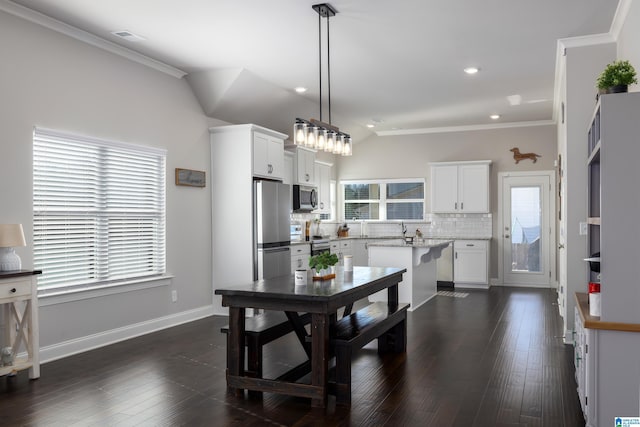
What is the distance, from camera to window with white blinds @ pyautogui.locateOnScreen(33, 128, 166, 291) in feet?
15.1

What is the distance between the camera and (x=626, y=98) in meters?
2.79

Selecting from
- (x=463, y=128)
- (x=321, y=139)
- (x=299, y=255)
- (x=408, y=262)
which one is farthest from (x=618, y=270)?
(x=463, y=128)

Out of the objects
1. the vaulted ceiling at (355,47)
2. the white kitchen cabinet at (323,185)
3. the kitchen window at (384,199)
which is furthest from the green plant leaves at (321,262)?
the kitchen window at (384,199)

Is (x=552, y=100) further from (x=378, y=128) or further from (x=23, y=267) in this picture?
(x=23, y=267)

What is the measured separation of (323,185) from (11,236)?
20.2ft

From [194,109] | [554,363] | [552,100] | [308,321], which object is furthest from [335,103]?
[554,363]

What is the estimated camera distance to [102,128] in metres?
5.15

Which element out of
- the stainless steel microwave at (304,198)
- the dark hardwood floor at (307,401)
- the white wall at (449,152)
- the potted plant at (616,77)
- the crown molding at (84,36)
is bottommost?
the dark hardwood floor at (307,401)

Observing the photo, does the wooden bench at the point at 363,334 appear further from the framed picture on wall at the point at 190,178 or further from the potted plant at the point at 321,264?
the framed picture on wall at the point at 190,178

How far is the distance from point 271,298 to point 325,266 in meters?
0.67

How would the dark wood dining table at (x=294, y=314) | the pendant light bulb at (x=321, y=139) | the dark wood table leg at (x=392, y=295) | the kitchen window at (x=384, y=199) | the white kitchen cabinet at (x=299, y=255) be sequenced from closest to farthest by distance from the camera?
the dark wood dining table at (x=294, y=314)
the pendant light bulb at (x=321, y=139)
the dark wood table leg at (x=392, y=295)
the white kitchen cabinet at (x=299, y=255)
the kitchen window at (x=384, y=199)

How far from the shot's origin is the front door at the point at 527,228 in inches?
361

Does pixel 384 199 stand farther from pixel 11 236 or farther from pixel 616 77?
pixel 11 236

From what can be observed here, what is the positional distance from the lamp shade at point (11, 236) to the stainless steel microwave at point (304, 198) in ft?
15.6
